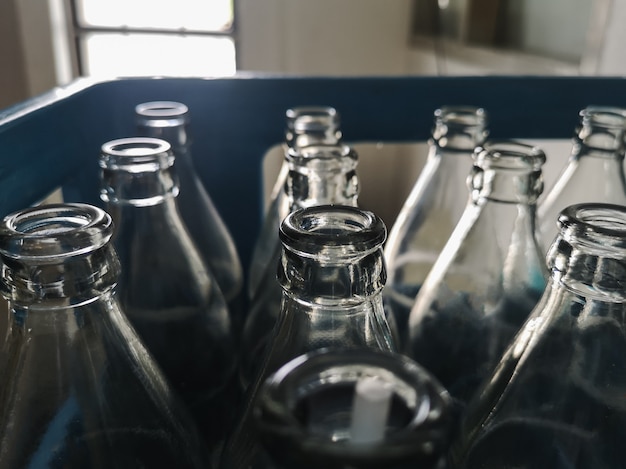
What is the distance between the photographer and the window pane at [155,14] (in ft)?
4.89

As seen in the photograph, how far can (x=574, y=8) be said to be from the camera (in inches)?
35.5

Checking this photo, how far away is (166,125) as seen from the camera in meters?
0.40

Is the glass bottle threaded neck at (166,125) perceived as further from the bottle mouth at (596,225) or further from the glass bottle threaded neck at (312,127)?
the bottle mouth at (596,225)

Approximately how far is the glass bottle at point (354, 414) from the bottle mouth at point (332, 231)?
0.19 ft

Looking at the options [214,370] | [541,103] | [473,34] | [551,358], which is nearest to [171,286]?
[214,370]

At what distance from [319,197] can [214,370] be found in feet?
0.39

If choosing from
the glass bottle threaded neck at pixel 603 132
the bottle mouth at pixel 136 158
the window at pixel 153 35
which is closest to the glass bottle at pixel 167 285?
the bottle mouth at pixel 136 158

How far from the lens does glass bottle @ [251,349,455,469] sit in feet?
0.34

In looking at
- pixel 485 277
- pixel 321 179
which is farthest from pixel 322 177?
pixel 485 277

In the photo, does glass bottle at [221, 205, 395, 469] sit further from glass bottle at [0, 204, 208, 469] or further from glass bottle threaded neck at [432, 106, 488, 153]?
glass bottle threaded neck at [432, 106, 488, 153]

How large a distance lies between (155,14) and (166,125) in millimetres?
1250

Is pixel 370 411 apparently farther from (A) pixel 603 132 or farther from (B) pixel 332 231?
(A) pixel 603 132

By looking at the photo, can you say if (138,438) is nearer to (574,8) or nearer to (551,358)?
(551,358)

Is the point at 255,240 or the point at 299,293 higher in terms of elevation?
the point at 299,293
